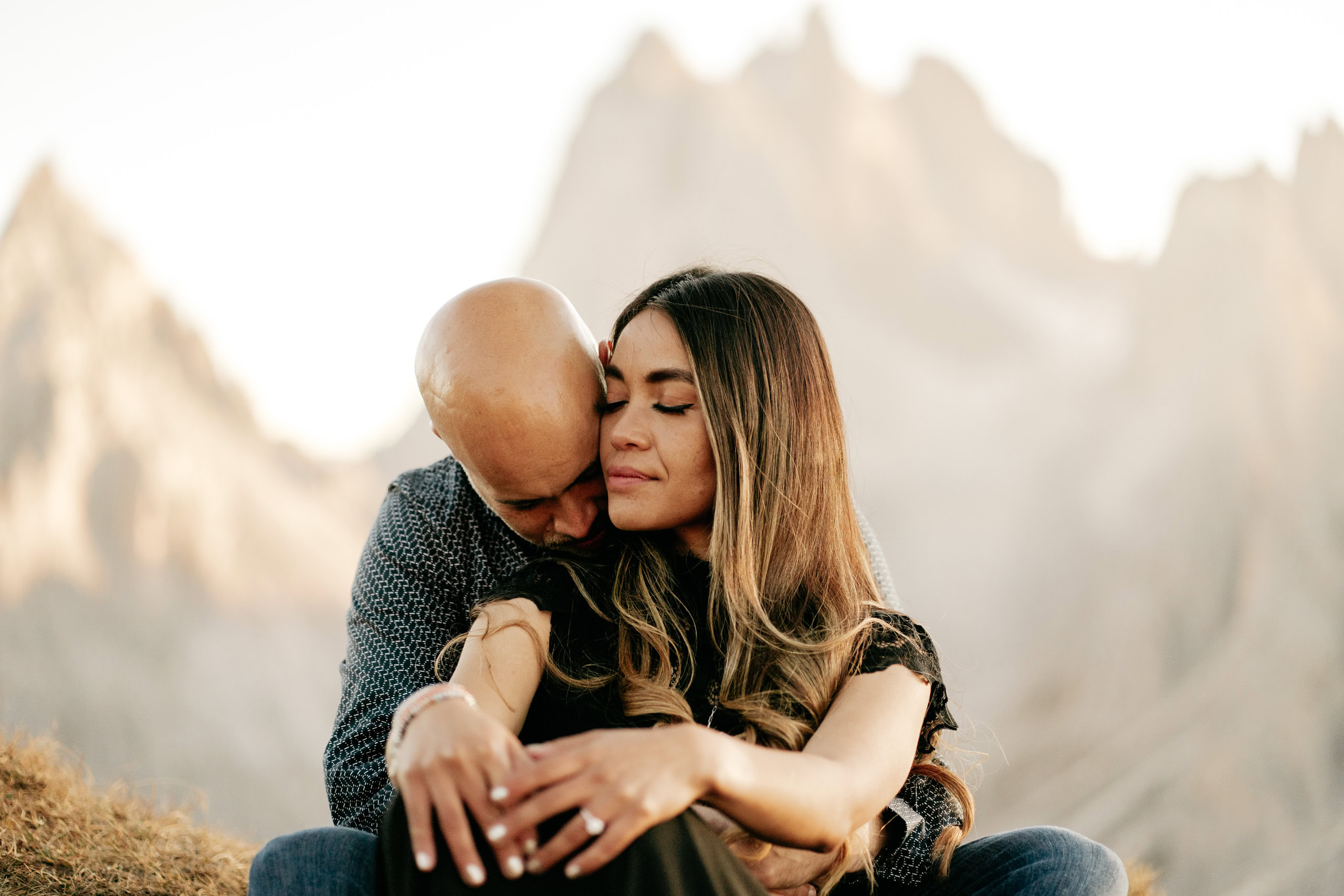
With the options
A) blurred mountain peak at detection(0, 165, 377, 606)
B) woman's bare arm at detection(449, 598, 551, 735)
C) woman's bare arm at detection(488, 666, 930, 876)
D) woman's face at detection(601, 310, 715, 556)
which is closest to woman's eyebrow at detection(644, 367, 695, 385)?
woman's face at detection(601, 310, 715, 556)

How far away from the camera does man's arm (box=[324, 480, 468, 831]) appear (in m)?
2.27

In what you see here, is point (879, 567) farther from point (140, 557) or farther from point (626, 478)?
point (140, 557)

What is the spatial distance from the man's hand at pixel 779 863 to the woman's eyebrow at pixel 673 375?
A: 2.63 ft

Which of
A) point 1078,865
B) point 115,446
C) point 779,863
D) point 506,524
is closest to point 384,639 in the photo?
point 506,524

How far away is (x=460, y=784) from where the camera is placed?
1433 mm

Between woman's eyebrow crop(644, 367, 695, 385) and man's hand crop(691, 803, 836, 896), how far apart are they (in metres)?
0.80

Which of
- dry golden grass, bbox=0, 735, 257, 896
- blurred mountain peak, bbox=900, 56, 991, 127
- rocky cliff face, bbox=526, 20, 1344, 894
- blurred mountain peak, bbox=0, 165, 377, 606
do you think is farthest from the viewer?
blurred mountain peak, bbox=900, 56, 991, 127

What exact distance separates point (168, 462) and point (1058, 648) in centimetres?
1351

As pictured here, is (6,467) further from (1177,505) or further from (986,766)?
(1177,505)

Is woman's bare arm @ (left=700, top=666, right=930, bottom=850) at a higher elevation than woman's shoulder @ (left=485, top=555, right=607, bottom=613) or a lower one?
lower

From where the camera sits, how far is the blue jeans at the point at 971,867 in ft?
5.57

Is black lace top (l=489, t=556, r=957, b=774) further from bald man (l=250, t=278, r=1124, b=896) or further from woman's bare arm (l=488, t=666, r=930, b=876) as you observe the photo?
woman's bare arm (l=488, t=666, r=930, b=876)

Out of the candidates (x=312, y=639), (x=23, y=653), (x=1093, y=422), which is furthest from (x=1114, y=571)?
(x=23, y=653)

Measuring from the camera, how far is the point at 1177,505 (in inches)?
661
